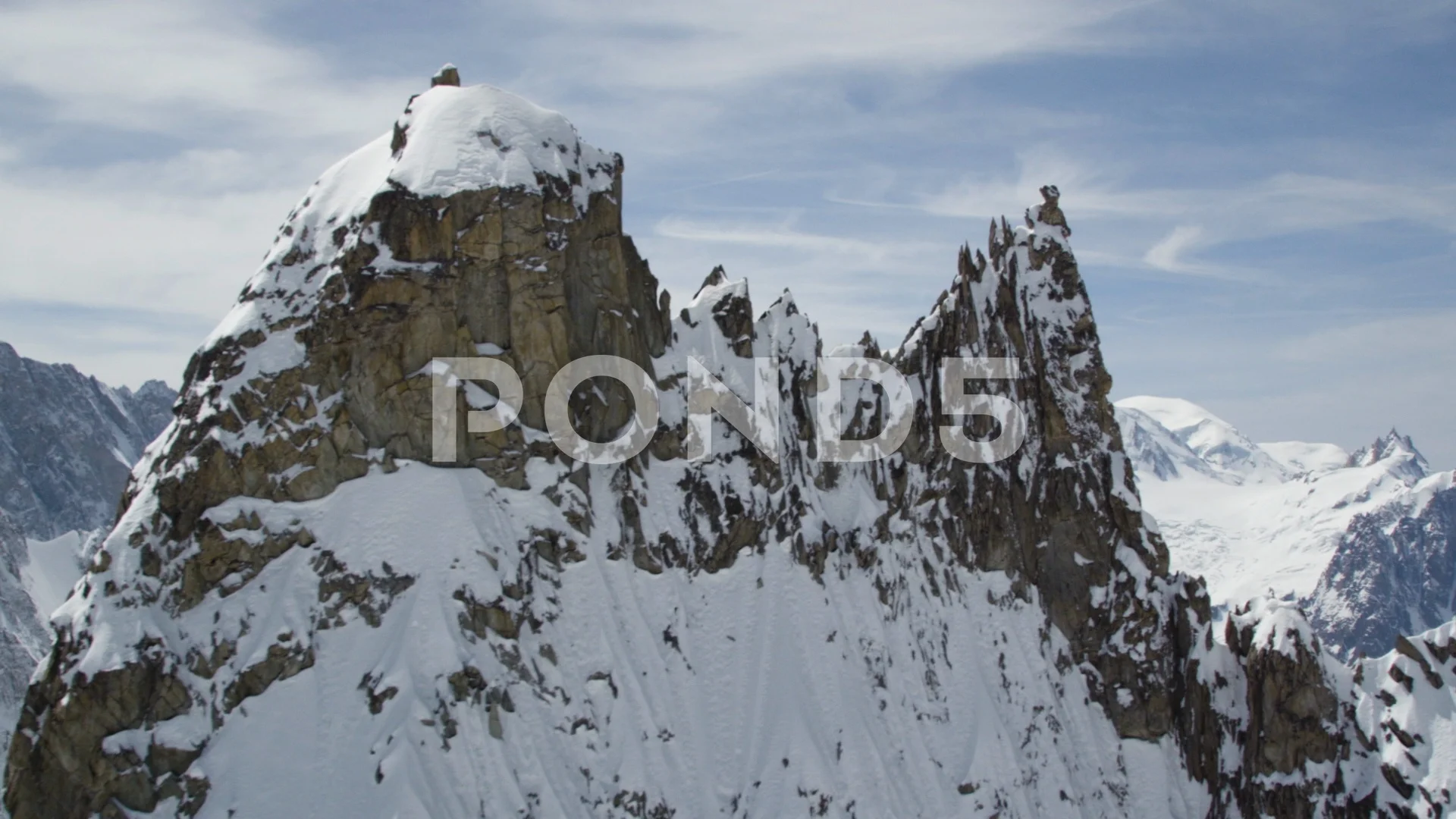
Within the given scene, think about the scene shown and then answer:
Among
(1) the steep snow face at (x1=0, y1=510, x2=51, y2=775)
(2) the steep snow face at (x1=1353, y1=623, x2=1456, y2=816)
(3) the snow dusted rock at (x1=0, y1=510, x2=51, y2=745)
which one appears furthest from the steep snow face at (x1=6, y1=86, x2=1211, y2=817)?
(1) the steep snow face at (x1=0, y1=510, x2=51, y2=775)

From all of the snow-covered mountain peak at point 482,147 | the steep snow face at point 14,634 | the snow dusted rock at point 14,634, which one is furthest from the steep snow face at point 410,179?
the steep snow face at point 14,634

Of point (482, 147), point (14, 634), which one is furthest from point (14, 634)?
point (482, 147)

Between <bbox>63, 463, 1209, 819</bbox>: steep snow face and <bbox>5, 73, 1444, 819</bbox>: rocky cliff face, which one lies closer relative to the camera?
<bbox>63, 463, 1209, 819</bbox>: steep snow face

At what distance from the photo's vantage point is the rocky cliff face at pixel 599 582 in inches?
3248

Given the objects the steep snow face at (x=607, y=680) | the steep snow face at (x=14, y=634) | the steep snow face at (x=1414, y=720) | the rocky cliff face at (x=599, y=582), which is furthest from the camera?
the steep snow face at (x=14, y=634)

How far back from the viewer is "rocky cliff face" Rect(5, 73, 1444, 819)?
271ft

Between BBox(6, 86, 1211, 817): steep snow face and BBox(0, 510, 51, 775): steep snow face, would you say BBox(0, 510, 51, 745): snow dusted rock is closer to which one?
BBox(0, 510, 51, 775): steep snow face

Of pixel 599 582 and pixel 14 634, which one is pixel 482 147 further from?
pixel 14 634

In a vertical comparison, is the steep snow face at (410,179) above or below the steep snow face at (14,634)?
above

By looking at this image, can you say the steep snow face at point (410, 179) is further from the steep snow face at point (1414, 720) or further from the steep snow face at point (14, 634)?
the steep snow face at point (1414, 720)

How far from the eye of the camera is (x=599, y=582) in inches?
3784

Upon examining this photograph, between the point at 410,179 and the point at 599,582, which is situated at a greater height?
the point at 410,179

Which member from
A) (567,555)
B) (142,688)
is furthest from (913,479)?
(142,688)

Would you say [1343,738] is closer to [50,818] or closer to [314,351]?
[314,351]
